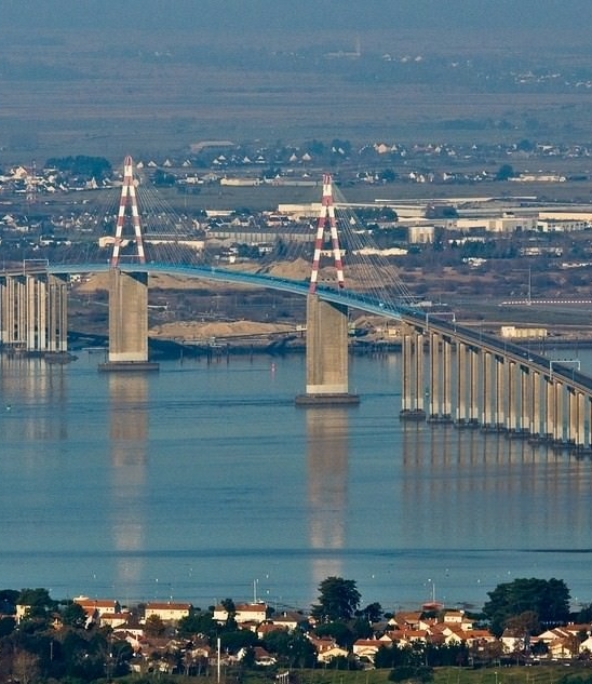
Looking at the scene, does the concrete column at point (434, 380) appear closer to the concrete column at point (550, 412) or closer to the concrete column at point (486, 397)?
the concrete column at point (486, 397)

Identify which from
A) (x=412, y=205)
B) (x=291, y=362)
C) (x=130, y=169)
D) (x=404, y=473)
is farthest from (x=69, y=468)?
(x=412, y=205)

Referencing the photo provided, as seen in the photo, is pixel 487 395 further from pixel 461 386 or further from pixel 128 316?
pixel 128 316

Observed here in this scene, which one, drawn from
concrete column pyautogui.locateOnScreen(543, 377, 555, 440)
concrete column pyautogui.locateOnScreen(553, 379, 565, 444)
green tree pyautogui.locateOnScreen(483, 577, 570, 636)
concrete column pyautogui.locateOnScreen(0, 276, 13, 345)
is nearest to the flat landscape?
concrete column pyautogui.locateOnScreen(0, 276, 13, 345)

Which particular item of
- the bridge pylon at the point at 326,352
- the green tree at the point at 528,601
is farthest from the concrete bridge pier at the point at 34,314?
the green tree at the point at 528,601

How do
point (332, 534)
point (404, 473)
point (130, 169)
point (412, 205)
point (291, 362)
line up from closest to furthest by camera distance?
point (332, 534) < point (404, 473) < point (291, 362) < point (130, 169) < point (412, 205)

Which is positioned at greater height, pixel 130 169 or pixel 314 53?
pixel 314 53

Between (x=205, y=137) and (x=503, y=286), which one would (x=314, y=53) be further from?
(x=503, y=286)
